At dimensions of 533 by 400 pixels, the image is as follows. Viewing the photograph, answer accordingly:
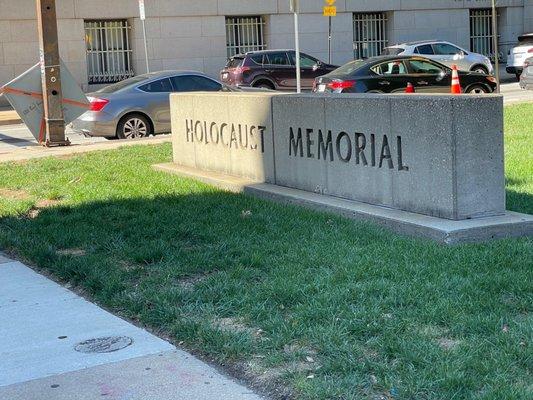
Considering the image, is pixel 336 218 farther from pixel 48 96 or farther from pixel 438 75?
pixel 438 75

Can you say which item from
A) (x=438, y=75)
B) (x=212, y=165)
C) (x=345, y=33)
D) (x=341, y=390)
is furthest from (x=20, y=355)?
(x=345, y=33)

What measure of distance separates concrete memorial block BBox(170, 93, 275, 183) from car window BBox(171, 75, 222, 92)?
6.57 meters

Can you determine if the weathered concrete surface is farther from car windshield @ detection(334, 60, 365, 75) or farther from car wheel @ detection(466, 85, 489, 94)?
car wheel @ detection(466, 85, 489, 94)

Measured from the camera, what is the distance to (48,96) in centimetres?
1634

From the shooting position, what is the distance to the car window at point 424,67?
74.9 feet

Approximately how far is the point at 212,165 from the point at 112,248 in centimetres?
408

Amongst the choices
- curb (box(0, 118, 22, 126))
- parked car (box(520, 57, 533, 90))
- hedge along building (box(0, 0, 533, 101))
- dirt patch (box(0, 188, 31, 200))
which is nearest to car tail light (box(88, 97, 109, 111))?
dirt patch (box(0, 188, 31, 200))

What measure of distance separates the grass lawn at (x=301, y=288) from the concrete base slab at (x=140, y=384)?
0.16 metres

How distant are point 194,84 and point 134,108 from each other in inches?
65.3

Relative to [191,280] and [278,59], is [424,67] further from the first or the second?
[191,280]

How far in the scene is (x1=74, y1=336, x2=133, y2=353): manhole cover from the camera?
18.7 feet

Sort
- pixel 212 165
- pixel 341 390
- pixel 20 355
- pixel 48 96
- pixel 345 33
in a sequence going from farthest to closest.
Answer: pixel 345 33 < pixel 48 96 < pixel 212 165 < pixel 20 355 < pixel 341 390

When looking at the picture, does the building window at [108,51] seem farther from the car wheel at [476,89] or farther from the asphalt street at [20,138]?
the car wheel at [476,89]

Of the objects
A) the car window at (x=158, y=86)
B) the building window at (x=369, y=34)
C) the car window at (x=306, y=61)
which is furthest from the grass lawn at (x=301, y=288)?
the building window at (x=369, y=34)
